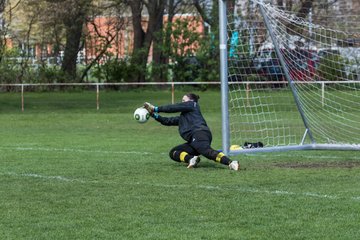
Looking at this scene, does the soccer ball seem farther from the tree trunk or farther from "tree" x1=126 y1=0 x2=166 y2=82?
"tree" x1=126 y1=0 x2=166 y2=82

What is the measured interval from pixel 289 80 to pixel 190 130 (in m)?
2.69

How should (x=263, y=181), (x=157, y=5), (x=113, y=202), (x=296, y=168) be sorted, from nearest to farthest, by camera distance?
(x=113, y=202), (x=263, y=181), (x=296, y=168), (x=157, y=5)

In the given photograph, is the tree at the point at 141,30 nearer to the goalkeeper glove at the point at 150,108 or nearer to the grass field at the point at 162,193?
the grass field at the point at 162,193

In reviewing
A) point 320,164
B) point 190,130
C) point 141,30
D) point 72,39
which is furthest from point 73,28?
point 320,164

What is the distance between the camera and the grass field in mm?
8266

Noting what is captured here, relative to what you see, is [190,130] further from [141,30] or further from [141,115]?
[141,30]

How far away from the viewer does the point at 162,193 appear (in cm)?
1061

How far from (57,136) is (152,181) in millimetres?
9413

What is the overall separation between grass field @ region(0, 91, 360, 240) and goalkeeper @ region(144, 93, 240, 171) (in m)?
0.23

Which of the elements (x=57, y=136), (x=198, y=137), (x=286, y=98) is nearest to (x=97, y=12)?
(x=286, y=98)

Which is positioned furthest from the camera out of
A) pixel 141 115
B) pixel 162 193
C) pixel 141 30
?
pixel 141 30

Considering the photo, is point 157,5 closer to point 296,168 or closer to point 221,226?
point 296,168

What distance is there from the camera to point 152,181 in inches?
466

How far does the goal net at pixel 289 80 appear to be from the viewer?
1585 centimetres
